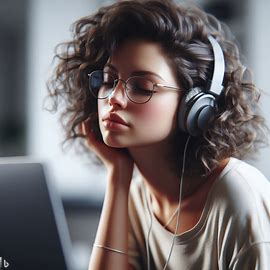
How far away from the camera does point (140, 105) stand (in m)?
0.91

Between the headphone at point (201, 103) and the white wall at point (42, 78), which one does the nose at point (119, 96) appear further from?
the white wall at point (42, 78)

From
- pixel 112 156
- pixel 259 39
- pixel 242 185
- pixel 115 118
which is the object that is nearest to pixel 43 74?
pixel 259 39

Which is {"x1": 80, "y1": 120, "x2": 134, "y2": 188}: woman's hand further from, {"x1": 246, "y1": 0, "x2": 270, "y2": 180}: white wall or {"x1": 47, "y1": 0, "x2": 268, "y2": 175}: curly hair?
{"x1": 246, "y1": 0, "x2": 270, "y2": 180}: white wall

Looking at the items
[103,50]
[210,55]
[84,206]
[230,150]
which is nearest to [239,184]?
[230,150]

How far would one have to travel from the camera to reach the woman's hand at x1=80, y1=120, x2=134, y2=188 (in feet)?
3.39

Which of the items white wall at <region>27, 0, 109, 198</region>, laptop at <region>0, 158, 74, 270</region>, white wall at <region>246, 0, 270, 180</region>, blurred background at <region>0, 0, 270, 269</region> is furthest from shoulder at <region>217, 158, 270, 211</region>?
white wall at <region>27, 0, 109, 198</region>

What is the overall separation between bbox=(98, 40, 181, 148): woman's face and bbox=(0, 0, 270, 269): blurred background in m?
1.00

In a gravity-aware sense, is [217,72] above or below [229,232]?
above

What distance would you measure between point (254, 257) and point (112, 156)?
13.6 inches

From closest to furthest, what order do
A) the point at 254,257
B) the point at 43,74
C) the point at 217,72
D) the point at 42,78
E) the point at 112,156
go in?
the point at 254,257
the point at 217,72
the point at 112,156
the point at 43,74
the point at 42,78

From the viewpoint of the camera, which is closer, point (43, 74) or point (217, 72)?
point (217, 72)

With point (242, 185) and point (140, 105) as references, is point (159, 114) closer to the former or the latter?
point (140, 105)

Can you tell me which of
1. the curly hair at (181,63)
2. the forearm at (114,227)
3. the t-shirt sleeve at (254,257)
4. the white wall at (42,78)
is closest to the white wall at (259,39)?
the white wall at (42,78)

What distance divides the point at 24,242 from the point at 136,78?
0.33 m
